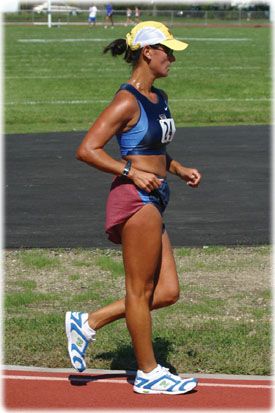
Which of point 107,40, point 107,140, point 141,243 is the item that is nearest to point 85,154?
point 107,140

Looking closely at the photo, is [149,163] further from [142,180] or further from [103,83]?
[103,83]

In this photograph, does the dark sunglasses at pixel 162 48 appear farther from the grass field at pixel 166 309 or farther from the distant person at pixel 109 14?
the distant person at pixel 109 14

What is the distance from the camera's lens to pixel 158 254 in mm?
7102

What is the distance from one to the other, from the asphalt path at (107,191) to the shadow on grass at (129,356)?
363cm

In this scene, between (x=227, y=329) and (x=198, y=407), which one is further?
(x=227, y=329)

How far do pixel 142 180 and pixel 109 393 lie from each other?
1331 millimetres

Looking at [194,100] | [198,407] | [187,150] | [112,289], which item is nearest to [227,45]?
[194,100]

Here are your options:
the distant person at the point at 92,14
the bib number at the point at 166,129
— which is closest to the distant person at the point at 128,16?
the distant person at the point at 92,14

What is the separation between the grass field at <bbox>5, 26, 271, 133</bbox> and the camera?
24.5 m

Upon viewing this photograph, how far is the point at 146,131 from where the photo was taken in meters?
6.99

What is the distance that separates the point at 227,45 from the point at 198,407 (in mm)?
44170

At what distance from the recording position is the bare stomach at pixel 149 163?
7.05 metres

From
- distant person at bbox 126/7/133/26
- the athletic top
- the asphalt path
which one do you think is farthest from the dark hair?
distant person at bbox 126/7/133/26

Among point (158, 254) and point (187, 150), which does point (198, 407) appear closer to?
point (158, 254)
